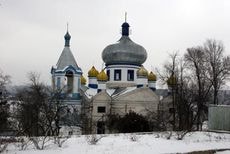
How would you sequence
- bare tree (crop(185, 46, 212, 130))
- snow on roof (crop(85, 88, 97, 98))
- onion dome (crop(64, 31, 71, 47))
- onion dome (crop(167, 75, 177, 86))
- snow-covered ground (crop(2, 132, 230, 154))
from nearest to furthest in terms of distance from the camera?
snow-covered ground (crop(2, 132, 230, 154)) < onion dome (crop(167, 75, 177, 86)) < bare tree (crop(185, 46, 212, 130)) < snow on roof (crop(85, 88, 97, 98)) < onion dome (crop(64, 31, 71, 47))

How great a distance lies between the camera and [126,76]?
44656 mm

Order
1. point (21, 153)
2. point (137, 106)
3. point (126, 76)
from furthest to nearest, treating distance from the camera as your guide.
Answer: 1. point (126, 76)
2. point (137, 106)
3. point (21, 153)

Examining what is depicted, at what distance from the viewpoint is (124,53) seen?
44844 millimetres

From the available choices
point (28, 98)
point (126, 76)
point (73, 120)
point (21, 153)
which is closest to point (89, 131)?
point (73, 120)

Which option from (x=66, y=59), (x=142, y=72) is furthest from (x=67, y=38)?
(x=142, y=72)

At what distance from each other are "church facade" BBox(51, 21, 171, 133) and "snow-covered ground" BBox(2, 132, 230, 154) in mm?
16589

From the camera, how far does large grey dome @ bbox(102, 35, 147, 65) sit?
44.9m

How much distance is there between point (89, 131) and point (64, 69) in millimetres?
9375

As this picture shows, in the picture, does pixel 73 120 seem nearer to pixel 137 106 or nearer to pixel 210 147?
pixel 137 106

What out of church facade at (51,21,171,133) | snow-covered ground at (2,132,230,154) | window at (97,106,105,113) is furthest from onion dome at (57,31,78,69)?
snow-covered ground at (2,132,230,154)

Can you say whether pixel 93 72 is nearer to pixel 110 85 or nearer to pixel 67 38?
pixel 110 85

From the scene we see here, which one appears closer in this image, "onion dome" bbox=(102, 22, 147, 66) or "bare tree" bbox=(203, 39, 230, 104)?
"bare tree" bbox=(203, 39, 230, 104)

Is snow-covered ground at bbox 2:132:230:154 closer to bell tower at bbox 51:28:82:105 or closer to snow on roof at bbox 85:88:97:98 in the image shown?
snow on roof at bbox 85:88:97:98

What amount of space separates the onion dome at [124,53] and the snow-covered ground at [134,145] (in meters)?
26.6
